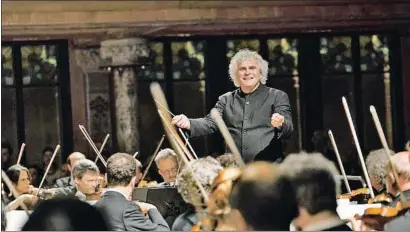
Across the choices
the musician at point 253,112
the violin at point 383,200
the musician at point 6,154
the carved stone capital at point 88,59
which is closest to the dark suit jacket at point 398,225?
the violin at point 383,200

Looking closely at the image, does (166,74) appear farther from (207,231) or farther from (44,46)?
(207,231)

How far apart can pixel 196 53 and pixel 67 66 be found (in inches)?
53.4

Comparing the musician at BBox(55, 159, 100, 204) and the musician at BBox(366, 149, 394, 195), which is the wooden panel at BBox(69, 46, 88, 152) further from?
the musician at BBox(366, 149, 394, 195)

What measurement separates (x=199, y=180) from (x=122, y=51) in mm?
7337

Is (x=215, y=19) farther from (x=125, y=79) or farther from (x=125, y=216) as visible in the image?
(x=125, y=216)

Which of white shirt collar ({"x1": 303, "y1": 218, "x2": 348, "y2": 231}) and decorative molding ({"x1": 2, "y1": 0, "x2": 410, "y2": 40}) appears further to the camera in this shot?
decorative molding ({"x1": 2, "y1": 0, "x2": 410, "y2": 40})

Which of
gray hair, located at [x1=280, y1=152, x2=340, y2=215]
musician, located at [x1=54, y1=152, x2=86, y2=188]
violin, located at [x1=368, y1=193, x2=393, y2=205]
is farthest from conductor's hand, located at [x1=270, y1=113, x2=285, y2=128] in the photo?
musician, located at [x1=54, y1=152, x2=86, y2=188]

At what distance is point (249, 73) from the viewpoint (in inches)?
253

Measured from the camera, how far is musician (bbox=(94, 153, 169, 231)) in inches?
225

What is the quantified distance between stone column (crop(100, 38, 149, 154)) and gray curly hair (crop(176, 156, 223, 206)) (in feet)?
23.7

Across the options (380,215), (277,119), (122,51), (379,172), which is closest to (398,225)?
(380,215)

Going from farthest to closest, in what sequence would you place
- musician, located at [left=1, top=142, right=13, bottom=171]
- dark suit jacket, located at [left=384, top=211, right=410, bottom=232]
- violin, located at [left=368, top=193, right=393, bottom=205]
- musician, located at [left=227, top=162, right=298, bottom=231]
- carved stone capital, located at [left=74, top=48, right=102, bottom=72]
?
carved stone capital, located at [left=74, top=48, right=102, bottom=72], musician, located at [left=1, top=142, right=13, bottom=171], violin, located at [left=368, top=193, right=393, bottom=205], dark suit jacket, located at [left=384, top=211, right=410, bottom=232], musician, located at [left=227, top=162, right=298, bottom=231]

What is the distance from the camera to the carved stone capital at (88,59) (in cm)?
1227

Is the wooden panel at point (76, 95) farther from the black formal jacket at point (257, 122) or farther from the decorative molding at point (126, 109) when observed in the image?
the black formal jacket at point (257, 122)
